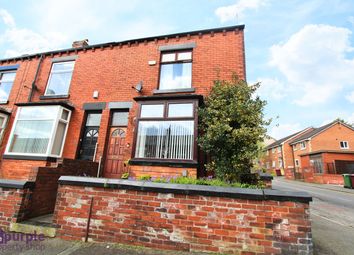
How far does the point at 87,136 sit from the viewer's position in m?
8.45

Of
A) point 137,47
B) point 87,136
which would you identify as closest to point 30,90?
point 87,136

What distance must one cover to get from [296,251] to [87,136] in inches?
322

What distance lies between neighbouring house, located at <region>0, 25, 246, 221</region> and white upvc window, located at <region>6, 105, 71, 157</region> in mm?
42

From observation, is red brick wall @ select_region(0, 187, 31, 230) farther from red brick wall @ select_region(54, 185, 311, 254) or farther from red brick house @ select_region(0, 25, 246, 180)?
red brick house @ select_region(0, 25, 246, 180)

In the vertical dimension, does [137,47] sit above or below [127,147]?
above

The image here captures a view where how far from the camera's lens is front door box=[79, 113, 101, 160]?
26.8 feet

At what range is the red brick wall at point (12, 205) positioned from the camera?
13.9 ft

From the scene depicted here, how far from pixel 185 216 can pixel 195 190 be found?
19.8 inches

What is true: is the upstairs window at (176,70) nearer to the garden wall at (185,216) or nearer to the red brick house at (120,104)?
the red brick house at (120,104)

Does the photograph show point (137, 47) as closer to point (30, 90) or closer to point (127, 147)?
point (127, 147)

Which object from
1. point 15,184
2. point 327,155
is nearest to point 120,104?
point 15,184

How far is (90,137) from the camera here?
8.39 meters

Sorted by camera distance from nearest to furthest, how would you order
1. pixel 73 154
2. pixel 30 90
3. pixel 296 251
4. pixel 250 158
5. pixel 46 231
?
pixel 296 251, pixel 46 231, pixel 250 158, pixel 73 154, pixel 30 90

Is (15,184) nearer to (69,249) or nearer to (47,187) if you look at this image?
(47,187)
